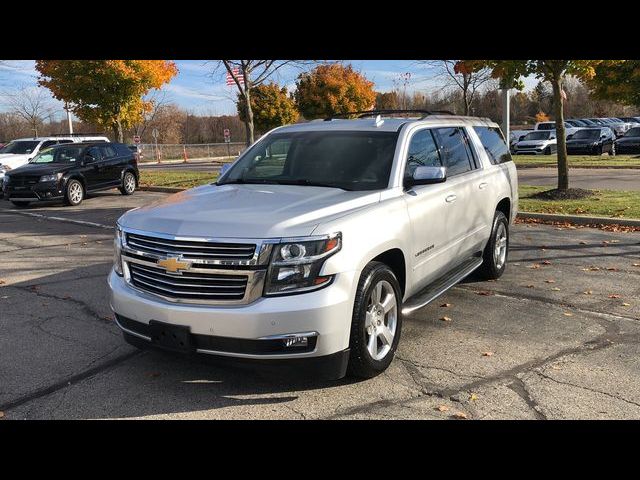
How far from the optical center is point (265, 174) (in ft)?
17.1

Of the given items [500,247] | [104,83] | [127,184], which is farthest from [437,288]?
[104,83]

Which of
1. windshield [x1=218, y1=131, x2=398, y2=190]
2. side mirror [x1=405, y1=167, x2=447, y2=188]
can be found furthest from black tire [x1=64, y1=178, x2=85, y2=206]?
side mirror [x1=405, y1=167, x2=447, y2=188]

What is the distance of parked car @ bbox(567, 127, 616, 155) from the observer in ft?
99.1

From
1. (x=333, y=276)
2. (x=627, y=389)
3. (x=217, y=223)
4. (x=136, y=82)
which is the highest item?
(x=136, y=82)

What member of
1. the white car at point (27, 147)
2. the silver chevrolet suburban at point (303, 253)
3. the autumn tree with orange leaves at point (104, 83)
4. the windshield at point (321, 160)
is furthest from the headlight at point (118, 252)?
the autumn tree with orange leaves at point (104, 83)

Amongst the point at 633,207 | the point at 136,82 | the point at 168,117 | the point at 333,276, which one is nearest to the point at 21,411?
the point at 333,276

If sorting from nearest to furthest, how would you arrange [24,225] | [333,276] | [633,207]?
[333,276], [633,207], [24,225]

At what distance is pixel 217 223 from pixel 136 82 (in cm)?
2115

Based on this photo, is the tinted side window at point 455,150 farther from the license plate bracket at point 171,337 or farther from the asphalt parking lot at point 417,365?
the license plate bracket at point 171,337

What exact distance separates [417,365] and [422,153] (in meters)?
1.96

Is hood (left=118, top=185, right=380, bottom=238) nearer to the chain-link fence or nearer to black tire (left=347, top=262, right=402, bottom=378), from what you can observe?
black tire (left=347, top=262, right=402, bottom=378)

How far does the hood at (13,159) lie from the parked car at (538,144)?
25457mm

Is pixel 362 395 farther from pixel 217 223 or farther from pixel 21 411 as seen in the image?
pixel 21 411
